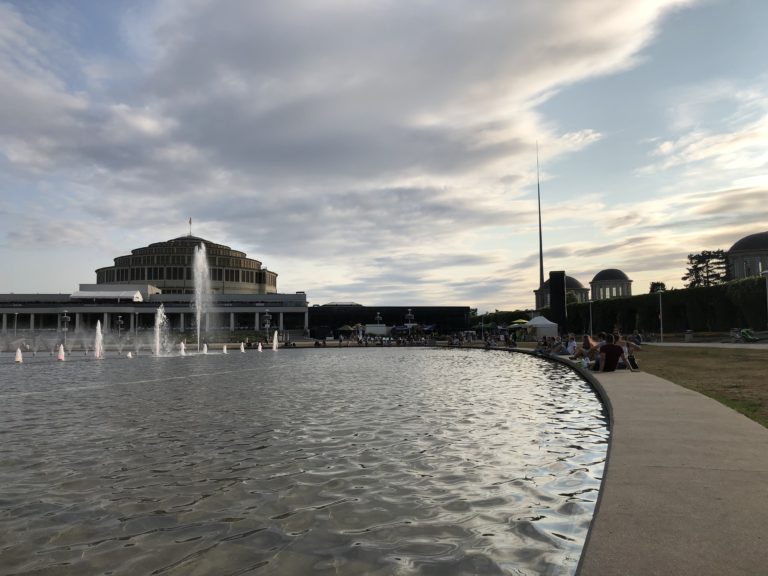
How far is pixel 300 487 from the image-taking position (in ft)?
23.4

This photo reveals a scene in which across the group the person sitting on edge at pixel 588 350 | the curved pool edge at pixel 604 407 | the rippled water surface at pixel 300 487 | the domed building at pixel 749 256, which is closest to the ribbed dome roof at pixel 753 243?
the domed building at pixel 749 256

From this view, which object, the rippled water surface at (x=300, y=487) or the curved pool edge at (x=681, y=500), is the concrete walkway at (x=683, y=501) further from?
the rippled water surface at (x=300, y=487)

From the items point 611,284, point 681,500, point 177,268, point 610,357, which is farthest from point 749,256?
point 681,500

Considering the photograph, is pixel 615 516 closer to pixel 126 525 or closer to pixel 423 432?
pixel 126 525

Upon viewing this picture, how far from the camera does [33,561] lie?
494 cm

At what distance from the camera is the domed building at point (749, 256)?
427 ft

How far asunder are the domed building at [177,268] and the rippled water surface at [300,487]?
451 feet

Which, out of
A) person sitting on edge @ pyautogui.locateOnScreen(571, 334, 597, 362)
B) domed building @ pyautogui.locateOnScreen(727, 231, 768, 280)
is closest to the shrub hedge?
person sitting on edge @ pyautogui.locateOnScreen(571, 334, 597, 362)

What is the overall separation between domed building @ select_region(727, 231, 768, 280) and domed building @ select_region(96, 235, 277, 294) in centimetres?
11973

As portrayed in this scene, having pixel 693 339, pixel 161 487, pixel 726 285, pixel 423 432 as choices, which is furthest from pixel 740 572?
pixel 726 285

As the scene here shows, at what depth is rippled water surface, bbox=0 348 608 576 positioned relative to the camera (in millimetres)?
5016

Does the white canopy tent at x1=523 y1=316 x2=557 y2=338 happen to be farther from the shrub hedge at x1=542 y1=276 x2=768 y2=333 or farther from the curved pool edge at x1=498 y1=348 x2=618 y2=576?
the curved pool edge at x1=498 y1=348 x2=618 y2=576

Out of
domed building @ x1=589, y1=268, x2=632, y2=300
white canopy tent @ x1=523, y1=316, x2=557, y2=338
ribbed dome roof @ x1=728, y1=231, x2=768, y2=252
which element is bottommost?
white canopy tent @ x1=523, y1=316, x2=557, y2=338

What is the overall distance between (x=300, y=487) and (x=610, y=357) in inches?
609
